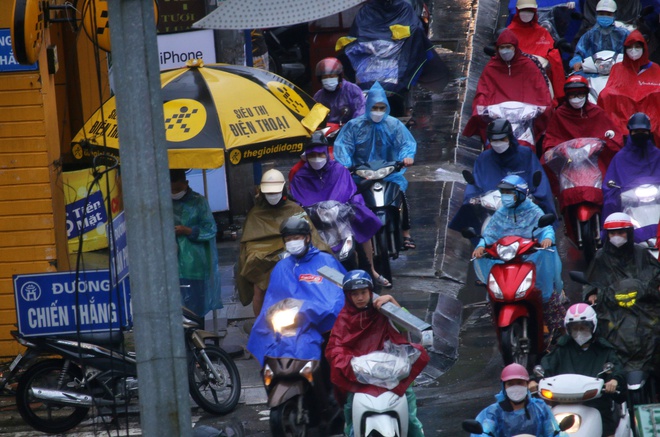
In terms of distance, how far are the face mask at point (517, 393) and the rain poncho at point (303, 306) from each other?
182cm

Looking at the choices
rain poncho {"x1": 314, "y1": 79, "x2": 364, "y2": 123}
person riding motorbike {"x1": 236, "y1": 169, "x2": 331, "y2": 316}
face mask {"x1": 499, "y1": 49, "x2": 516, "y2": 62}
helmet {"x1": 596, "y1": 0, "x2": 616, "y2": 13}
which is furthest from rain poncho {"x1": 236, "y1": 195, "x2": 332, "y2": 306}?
helmet {"x1": 596, "y1": 0, "x2": 616, "y2": 13}

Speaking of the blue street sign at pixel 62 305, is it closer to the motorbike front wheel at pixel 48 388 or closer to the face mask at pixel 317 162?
the motorbike front wheel at pixel 48 388

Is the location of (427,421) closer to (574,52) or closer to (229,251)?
(229,251)

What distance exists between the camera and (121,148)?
520 centimetres

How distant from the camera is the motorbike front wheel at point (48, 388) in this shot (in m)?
10.4

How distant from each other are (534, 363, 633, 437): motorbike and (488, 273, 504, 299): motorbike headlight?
1.87 meters

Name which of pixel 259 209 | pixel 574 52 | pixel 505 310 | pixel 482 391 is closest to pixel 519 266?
pixel 505 310

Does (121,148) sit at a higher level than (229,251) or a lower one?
higher

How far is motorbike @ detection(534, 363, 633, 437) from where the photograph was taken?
8820 mm

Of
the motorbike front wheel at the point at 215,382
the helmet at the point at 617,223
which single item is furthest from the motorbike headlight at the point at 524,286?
the motorbike front wheel at the point at 215,382

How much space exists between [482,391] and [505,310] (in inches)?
30.8

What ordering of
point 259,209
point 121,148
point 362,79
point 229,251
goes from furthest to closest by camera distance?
point 362,79, point 229,251, point 259,209, point 121,148

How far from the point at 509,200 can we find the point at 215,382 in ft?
10.1

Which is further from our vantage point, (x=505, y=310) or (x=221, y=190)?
(x=221, y=190)
